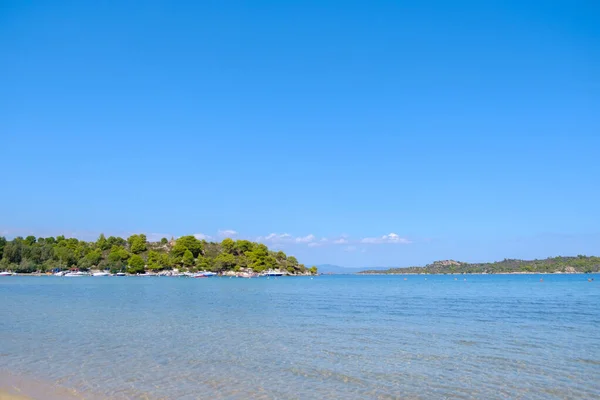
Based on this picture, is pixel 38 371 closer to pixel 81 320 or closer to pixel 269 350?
pixel 269 350

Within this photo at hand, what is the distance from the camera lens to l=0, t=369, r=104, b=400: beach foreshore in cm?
1461

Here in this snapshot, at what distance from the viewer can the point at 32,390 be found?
1545 cm

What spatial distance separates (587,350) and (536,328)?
27.5 feet

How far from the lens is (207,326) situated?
3119cm

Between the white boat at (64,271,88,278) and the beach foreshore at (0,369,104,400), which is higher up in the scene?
the white boat at (64,271,88,278)

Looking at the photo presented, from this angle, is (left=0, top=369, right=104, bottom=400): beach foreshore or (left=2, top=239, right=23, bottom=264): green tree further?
(left=2, top=239, right=23, bottom=264): green tree

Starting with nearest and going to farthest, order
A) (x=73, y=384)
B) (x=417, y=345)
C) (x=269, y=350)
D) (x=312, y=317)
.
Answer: (x=73, y=384)
(x=269, y=350)
(x=417, y=345)
(x=312, y=317)

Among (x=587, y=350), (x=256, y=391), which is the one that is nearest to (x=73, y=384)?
(x=256, y=391)

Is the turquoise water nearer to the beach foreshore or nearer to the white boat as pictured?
the beach foreshore

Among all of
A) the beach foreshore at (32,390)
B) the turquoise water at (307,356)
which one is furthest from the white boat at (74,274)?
the beach foreshore at (32,390)

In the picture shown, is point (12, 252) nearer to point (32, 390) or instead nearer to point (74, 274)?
point (74, 274)

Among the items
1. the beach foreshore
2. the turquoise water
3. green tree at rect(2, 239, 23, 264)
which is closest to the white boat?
green tree at rect(2, 239, 23, 264)

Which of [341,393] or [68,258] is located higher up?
[68,258]

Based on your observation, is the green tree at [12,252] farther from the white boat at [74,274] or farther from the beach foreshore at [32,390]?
the beach foreshore at [32,390]
